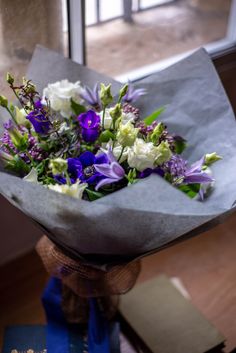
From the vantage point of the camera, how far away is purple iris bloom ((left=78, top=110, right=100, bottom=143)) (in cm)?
72

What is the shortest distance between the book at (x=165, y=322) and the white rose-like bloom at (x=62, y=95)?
0.41 metres

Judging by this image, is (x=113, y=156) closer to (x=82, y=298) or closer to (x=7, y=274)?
(x=82, y=298)

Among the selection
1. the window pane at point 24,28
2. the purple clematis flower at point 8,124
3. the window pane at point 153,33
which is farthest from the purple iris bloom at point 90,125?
the window pane at point 153,33

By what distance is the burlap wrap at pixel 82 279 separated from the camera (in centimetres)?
77

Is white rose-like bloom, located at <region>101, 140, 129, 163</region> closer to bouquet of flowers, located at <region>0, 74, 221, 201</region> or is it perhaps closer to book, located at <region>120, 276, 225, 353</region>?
bouquet of flowers, located at <region>0, 74, 221, 201</region>

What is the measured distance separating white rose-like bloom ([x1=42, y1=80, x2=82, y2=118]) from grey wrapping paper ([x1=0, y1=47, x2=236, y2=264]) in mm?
81

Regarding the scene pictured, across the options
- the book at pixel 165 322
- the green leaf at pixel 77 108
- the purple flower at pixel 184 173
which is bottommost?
the book at pixel 165 322

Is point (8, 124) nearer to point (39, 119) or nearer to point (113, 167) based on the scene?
point (39, 119)

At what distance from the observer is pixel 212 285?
1085mm

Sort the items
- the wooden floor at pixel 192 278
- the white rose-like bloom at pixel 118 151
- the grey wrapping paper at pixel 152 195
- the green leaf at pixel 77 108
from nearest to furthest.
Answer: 1. the grey wrapping paper at pixel 152 195
2. the white rose-like bloom at pixel 118 151
3. the green leaf at pixel 77 108
4. the wooden floor at pixel 192 278

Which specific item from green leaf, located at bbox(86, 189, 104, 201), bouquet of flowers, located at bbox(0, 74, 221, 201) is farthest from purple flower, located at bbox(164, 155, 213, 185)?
green leaf, located at bbox(86, 189, 104, 201)

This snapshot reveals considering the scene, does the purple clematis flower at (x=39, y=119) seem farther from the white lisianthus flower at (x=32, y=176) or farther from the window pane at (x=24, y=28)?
the window pane at (x=24, y=28)

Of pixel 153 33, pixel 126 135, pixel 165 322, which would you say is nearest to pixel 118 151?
pixel 126 135

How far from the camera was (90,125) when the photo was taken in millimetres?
722
